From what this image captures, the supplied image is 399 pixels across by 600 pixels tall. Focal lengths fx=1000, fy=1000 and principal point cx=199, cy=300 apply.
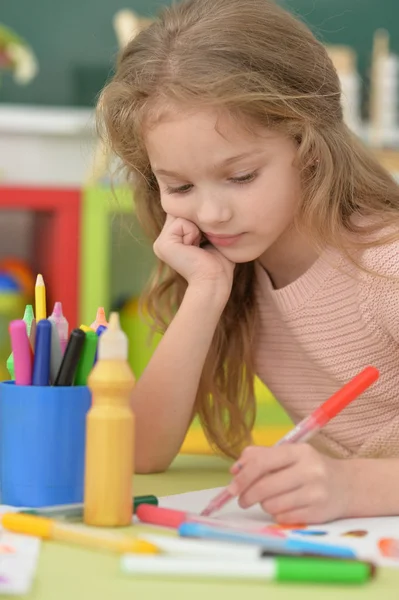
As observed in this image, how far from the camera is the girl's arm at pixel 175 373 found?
99 cm

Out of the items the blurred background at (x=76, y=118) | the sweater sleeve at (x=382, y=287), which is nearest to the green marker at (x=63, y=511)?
the sweater sleeve at (x=382, y=287)

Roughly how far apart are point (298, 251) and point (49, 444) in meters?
0.47

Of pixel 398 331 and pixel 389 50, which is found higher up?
pixel 389 50

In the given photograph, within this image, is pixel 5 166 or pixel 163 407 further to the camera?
pixel 5 166

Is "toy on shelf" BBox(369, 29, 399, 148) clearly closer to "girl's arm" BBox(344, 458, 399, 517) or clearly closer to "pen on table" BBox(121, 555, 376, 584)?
"girl's arm" BBox(344, 458, 399, 517)

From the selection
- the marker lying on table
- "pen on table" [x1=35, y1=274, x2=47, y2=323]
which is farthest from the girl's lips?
the marker lying on table

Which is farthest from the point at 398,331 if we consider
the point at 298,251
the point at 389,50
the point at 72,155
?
the point at 389,50

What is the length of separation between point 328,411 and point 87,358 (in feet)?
0.60

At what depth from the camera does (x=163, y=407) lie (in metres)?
1.00

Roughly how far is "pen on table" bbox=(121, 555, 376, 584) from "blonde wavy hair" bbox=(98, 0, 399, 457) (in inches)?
18.9

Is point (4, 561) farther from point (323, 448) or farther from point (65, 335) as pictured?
point (323, 448)

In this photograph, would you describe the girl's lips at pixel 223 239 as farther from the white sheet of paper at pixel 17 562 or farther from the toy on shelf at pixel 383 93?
the toy on shelf at pixel 383 93

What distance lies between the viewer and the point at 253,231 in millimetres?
978

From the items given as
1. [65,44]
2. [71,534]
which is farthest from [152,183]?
[65,44]
